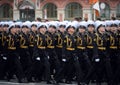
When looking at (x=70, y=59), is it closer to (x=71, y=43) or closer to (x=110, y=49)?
(x=71, y=43)

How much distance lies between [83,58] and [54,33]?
1.31 metres

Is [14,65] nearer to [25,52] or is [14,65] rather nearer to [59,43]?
[25,52]

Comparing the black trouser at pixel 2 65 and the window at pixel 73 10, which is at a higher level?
the window at pixel 73 10

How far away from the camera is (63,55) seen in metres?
11.7

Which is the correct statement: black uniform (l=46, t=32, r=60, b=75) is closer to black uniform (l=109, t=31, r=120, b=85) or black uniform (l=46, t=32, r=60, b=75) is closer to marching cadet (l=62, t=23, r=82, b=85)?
marching cadet (l=62, t=23, r=82, b=85)

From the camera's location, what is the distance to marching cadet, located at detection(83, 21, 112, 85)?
37.0 ft

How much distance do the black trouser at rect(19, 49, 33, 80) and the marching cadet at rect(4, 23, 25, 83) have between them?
21 cm

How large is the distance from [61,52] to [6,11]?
42548 millimetres

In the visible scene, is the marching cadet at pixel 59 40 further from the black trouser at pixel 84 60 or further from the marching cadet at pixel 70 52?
the black trouser at pixel 84 60

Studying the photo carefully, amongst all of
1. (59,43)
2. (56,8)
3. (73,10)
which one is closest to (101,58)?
(59,43)

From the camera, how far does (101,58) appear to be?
11422 mm

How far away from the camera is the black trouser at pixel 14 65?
12242 mm

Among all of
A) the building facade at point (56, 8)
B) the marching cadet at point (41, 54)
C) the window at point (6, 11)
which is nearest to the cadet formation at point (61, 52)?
the marching cadet at point (41, 54)

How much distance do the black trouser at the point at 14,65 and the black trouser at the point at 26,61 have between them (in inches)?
8.6
